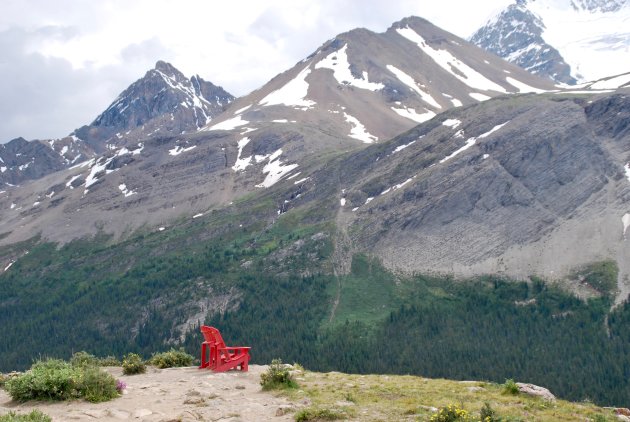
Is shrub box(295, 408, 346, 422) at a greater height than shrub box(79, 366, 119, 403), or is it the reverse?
shrub box(79, 366, 119, 403)

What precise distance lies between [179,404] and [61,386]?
183 inches

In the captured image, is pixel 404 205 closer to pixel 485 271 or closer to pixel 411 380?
pixel 485 271

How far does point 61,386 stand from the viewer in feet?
80.6

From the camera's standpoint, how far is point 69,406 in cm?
2352

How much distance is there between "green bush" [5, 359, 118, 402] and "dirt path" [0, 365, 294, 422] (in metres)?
0.39

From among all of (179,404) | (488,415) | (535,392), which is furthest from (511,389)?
(179,404)

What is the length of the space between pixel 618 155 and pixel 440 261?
229 ft

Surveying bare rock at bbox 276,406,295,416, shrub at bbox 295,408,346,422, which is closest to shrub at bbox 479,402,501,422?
shrub at bbox 295,408,346,422

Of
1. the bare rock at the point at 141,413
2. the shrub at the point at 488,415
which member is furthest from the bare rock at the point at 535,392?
the bare rock at the point at 141,413

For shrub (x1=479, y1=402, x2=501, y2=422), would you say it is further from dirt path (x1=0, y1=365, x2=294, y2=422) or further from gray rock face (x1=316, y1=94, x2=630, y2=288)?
gray rock face (x1=316, y1=94, x2=630, y2=288)

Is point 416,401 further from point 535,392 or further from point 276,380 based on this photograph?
point 535,392

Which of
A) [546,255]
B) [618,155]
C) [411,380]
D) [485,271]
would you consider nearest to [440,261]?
[485,271]

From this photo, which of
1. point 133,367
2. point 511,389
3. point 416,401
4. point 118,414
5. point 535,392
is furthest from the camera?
point 133,367

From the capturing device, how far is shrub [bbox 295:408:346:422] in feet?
73.5
